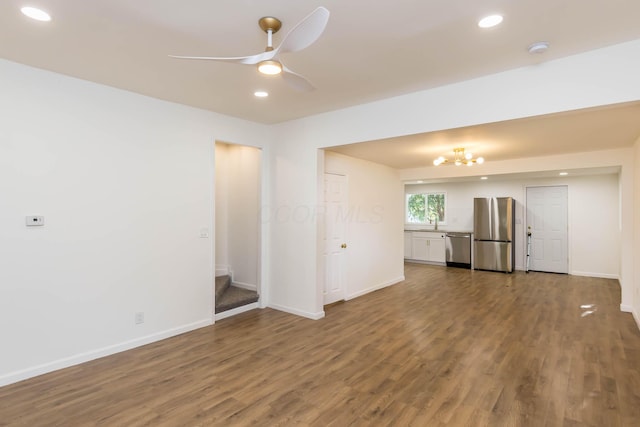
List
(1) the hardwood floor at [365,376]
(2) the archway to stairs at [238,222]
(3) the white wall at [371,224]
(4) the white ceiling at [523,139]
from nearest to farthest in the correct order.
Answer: (1) the hardwood floor at [365,376] < (4) the white ceiling at [523,139] < (2) the archway to stairs at [238,222] < (3) the white wall at [371,224]

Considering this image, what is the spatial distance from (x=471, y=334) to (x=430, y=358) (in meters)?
0.94

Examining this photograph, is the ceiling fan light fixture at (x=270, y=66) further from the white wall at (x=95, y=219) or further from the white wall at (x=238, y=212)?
the white wall at (x=238, y=212)

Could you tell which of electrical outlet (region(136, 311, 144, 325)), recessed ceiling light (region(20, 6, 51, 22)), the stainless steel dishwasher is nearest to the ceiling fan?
recessed ceiling light (region(20, 6, 51, 22))

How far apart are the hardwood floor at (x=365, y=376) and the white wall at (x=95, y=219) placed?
1.04 ft

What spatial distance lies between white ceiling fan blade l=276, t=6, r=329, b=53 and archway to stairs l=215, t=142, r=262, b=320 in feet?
10.5

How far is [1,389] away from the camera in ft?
8.64

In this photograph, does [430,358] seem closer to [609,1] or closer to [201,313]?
[201,313]

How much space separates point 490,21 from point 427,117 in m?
1.27

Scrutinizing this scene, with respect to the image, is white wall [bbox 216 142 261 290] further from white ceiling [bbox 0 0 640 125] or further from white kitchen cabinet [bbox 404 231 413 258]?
A: white kitchen cabinet [bbox 404 231 413 258]

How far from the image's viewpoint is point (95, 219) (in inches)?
127

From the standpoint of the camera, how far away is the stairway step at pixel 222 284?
4.85 meters

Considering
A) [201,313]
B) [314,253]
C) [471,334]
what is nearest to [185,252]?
[201,313]

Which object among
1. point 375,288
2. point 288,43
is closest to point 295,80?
point 288,43

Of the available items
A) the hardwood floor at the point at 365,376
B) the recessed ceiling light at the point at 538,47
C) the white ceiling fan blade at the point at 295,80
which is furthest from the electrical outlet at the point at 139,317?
the recessed ceiling light at the point at 538,47
